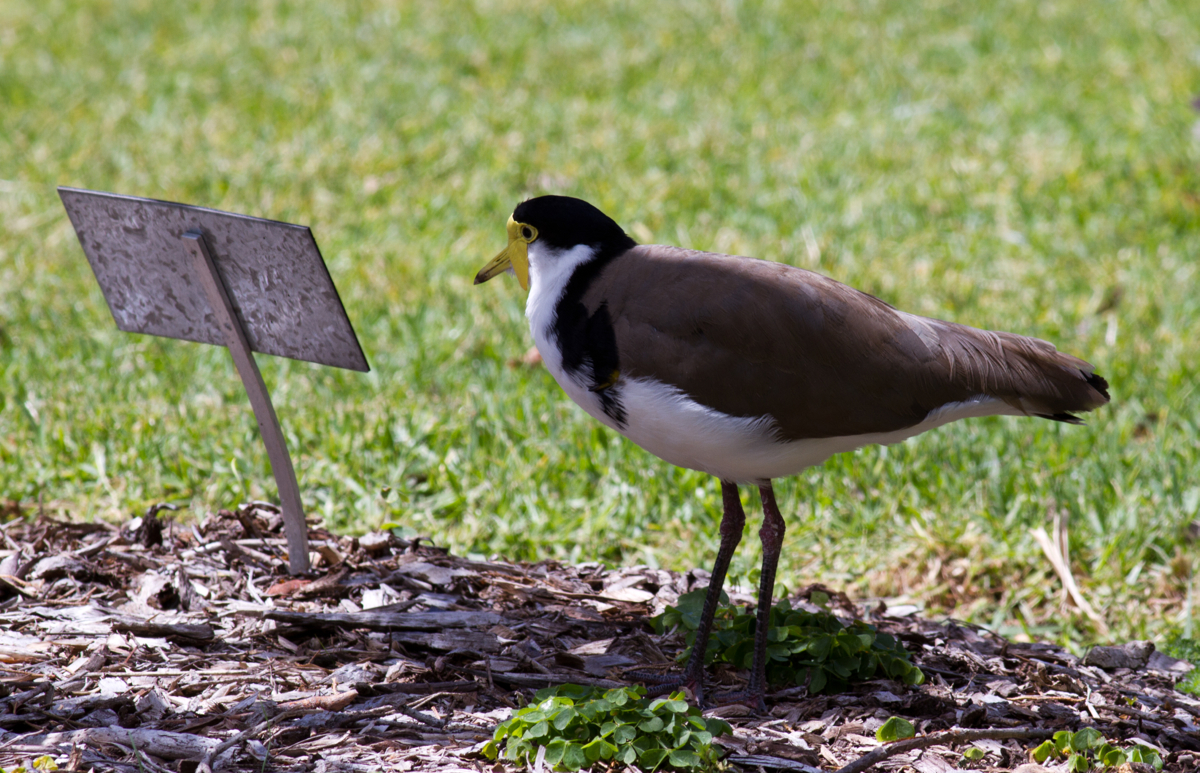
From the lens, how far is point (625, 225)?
7188 millimetres

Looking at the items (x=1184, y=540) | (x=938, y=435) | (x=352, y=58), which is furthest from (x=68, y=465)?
(x=352, y=58)

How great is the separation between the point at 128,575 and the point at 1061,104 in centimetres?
742

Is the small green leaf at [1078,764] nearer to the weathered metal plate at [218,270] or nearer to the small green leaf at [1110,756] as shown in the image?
the small green leaf at [1110,756]

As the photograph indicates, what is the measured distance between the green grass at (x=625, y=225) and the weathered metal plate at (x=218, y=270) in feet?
3.57

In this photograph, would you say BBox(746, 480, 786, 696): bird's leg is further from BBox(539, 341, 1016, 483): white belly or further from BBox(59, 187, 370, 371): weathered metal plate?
BBox(59, 187, 370, 371): weathered metal plate

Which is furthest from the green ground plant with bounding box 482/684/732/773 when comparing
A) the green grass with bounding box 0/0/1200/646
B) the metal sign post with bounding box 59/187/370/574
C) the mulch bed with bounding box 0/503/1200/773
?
the green grass with bounding box 0/0/1200/646

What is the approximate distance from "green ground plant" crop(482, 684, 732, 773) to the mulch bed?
0.36 ft

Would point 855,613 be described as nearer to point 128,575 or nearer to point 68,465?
point 128,575

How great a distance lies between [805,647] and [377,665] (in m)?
1.22

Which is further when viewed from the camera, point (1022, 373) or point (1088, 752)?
point (1022, 373)

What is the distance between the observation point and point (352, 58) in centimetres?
955

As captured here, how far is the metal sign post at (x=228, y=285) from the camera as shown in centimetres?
352

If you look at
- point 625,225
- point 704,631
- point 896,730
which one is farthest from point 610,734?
point 625,225

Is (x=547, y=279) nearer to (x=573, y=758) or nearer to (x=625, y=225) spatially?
(x=573, y=758)
